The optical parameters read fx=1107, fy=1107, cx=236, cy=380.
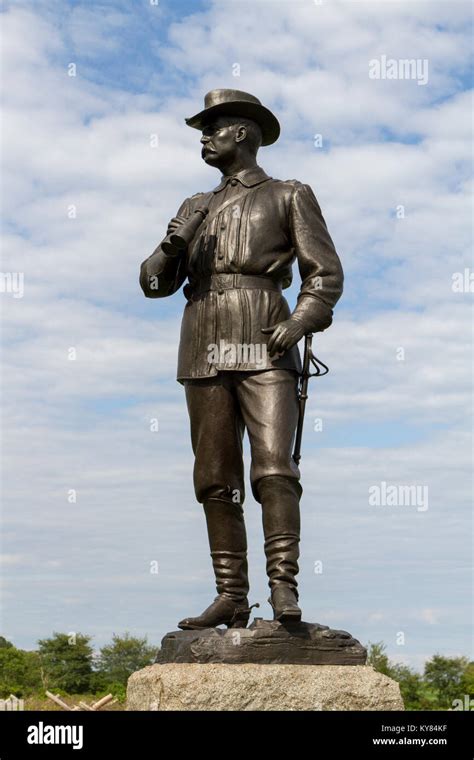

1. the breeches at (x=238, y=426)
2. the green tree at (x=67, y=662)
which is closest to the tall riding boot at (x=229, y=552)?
the breeches at (x=238, y=426)

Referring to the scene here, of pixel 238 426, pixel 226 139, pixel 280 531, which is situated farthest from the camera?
pixel 226 139

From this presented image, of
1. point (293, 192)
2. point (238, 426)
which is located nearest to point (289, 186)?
point (293, 192)

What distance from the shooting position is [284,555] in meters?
7.55

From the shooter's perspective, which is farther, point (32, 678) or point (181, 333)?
point (32, 678)

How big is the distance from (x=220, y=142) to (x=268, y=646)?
3.72 meters

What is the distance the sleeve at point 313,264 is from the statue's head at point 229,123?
1.96 ft

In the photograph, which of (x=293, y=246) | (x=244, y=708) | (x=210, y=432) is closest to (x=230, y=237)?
(x=293, y=246)

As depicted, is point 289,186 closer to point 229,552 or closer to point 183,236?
point 183,236

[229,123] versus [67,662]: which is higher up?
[229,123]

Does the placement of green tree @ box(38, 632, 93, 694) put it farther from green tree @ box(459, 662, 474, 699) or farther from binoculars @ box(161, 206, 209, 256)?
binoculars @ box(161, 206, 209, 256)

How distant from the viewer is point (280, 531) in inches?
299
